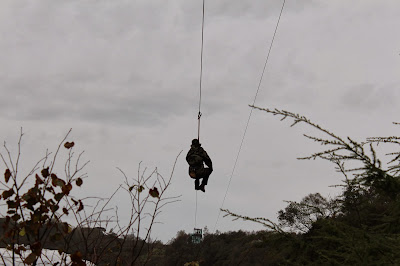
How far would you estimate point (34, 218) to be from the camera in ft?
10.1

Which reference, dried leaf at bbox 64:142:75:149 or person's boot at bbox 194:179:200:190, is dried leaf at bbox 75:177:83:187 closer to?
dried leaf at bbox 64:142:75:149

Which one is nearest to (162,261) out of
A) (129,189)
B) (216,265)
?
(216,265)

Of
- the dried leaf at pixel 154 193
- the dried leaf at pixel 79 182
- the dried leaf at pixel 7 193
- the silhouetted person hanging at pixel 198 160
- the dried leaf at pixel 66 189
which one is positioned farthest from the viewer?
the silhouetted person hanging at pixel 198 160

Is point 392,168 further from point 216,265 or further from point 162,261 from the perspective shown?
point 162,261

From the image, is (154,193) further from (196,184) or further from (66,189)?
(196,184)

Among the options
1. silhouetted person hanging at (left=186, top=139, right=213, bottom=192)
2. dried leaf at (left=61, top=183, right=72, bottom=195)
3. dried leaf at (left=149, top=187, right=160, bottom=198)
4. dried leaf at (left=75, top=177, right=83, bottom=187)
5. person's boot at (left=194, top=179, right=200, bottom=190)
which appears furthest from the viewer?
person's boot at (left=194, top=179, right=200, bottom=190)

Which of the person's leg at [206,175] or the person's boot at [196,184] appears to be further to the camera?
the person's boot at [196,184]

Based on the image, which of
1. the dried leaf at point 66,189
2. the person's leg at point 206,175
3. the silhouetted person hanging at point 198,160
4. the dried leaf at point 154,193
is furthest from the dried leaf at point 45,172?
the person's leg at point 206,175

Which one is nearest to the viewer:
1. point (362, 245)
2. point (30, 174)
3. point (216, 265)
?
point (362, 245)

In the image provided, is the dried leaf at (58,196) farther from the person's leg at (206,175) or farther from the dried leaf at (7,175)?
the person's leg at (206,175)

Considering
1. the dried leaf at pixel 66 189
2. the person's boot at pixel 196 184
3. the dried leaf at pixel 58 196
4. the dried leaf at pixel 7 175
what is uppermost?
the person's boot at pixel 196 184

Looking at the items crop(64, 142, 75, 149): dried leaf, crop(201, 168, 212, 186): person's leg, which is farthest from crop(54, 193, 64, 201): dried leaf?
crop(201, 168, 212, 186): person's leg

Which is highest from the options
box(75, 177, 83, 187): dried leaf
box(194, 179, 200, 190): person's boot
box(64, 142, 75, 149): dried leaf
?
box(194, 179, 200, 190): person's boot

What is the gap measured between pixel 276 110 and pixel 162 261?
6693 cm
